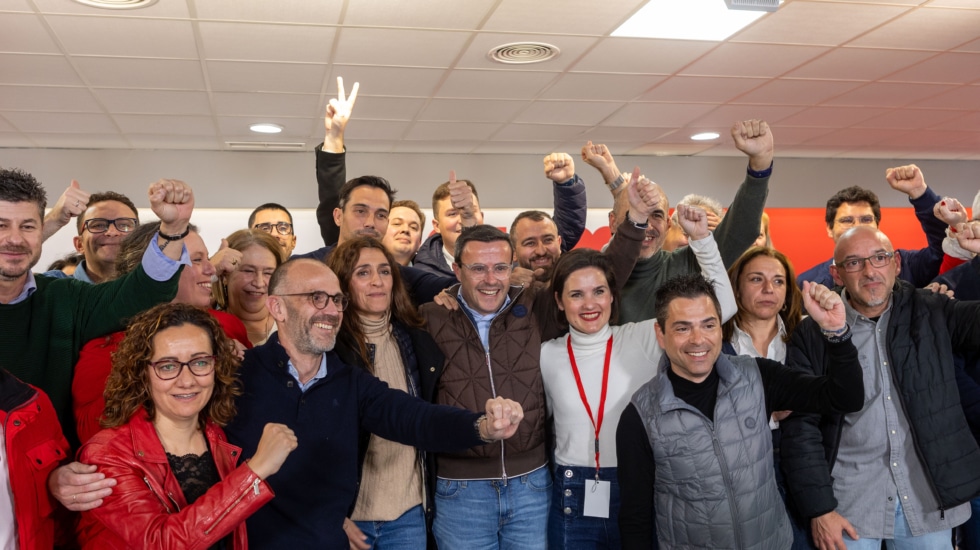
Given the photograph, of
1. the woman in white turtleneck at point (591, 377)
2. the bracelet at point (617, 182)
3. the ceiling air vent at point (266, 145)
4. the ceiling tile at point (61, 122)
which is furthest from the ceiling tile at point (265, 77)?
the woman in white turtleneck at point (591, 377)

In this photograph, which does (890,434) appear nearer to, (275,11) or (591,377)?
(591,377)

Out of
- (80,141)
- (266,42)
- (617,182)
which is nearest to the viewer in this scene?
(617,182)

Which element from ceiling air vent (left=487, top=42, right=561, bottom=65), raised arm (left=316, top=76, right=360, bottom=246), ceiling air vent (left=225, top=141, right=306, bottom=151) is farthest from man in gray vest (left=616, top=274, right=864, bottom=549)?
ceiling air vent (left=225, top=141, right=306, bottom=151)

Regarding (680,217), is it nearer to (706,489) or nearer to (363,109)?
(706,489)

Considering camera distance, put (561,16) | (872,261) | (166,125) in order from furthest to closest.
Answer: (166,125) < (561,16) < (872,261)

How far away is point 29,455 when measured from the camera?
204 cm

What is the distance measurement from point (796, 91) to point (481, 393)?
4.67 meters

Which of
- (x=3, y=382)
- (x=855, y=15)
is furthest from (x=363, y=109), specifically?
(x=3, y=382)

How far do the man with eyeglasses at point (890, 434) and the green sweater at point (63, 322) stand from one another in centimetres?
225

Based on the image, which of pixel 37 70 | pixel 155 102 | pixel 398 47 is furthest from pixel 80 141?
pixel 398 47

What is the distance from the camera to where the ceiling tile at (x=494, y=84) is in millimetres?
5569

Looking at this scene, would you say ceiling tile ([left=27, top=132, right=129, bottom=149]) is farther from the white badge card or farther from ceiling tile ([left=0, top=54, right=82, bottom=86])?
the white badge card

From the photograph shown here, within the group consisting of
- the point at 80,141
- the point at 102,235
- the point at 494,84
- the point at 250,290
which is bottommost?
the point at 250,290

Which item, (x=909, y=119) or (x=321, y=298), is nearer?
(x=321, y=298)
